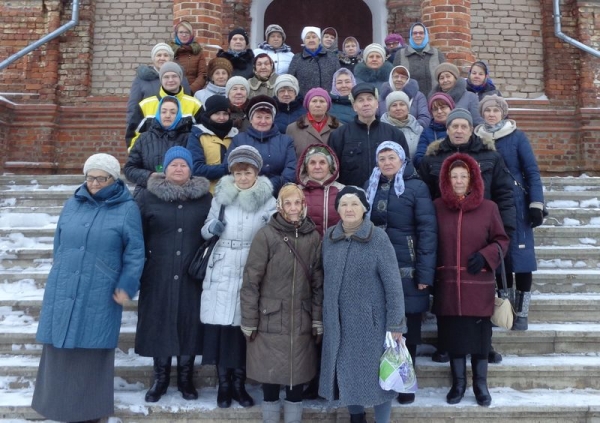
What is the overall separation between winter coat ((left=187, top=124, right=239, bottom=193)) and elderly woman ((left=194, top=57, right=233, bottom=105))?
4.12 ft

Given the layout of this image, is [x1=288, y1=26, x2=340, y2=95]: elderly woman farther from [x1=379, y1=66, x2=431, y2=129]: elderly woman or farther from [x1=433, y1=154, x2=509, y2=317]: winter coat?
[x1=433, y1=154, x2=509, y2=317]: winter coat

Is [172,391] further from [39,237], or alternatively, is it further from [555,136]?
[555,136]

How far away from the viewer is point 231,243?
3346mm

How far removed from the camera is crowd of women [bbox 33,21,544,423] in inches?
123

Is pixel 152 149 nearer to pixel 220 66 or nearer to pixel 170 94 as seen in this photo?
pixel 170 94

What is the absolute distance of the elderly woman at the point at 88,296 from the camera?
3.11 m

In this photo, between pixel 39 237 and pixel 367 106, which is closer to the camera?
pixel 367 106

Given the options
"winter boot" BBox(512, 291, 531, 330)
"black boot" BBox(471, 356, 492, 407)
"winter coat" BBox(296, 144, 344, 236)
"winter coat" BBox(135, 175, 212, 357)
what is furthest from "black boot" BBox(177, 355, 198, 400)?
"winter boot" BBox(512, 291, 531, 330)

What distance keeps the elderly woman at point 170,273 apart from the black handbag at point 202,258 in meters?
0.07

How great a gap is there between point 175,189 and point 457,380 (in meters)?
2.26

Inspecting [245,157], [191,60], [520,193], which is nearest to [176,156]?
[245,157]

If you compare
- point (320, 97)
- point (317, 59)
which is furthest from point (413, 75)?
point (320, 97)

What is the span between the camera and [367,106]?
13.1 ft

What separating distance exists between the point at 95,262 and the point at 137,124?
78.2 inches
